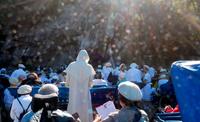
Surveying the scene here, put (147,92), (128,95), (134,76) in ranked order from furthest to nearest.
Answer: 1. (134,76)
2. (147,92)
3. (128,95)

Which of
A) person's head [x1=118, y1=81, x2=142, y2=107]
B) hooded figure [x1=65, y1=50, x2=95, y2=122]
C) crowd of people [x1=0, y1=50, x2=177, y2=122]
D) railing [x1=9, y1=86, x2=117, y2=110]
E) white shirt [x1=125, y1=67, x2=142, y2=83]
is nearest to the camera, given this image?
crowd of people [x1=0, y1=50, x2=177, y2=122]

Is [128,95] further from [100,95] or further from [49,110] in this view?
[100,95]

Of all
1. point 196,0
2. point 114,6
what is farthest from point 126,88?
point 114,6

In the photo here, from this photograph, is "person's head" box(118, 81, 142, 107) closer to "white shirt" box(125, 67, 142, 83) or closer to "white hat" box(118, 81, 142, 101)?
"white hat" box(118, 81, 142, 101)

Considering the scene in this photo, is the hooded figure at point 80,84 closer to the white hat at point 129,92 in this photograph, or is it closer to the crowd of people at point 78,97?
the crowd of people at point 78,97

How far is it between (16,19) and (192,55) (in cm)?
1373

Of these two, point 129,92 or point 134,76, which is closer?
point 129,92

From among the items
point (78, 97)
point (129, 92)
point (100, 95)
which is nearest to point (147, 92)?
point (100, 95)

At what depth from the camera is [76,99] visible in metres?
8.75

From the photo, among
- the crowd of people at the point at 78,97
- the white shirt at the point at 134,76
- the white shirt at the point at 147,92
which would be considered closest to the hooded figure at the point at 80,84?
the crowd of people at the point at 78,97

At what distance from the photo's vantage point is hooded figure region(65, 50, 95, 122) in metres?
8.64

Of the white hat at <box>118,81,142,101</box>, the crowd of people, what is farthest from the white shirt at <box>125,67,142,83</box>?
the white hat at <box>118,81,142,101</box>

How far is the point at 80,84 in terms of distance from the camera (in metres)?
8.68

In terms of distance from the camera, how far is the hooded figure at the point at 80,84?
864cm
